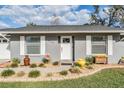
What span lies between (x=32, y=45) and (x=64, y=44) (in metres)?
2.27

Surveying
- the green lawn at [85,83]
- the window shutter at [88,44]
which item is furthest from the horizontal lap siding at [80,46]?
the green lawn at [85,83]

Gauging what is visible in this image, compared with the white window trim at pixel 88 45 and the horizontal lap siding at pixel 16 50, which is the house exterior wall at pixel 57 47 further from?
the white window trim at pixel 88 45

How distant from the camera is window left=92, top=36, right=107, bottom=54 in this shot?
71.4 ft

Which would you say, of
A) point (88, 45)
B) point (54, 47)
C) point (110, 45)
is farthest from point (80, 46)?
point (110, 45)

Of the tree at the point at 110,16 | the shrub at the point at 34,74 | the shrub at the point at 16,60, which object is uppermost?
the tree at the point at 110,16

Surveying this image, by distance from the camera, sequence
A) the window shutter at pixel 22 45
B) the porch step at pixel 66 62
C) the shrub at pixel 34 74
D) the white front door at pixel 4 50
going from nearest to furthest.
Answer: the shrub at pixel 34 74
the porch step at pixel 66 62
the window shutter at pixel 22 45
the white front door at pixel 4 50

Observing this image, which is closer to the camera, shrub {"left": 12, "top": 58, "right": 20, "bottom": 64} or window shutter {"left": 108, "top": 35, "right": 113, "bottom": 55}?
shrub {"left": 12, "top": 58, "right": 20, "bottom": 64}

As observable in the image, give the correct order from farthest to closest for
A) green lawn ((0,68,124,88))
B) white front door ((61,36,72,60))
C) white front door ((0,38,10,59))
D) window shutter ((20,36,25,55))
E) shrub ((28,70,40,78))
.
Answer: white front door ((0,38,10,59)) → white front door ((61,36,72,60)) → window shutter ((20,36,25,55)) → shrub ((28,70,40,78)) → green lawn ((0,68,124,88))

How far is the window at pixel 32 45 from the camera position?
22.0 m

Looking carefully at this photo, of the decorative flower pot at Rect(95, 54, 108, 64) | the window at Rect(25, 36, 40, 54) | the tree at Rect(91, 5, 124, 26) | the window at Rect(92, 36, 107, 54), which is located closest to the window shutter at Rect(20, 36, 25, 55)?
the window at Rect(25, 36, 40, 54)

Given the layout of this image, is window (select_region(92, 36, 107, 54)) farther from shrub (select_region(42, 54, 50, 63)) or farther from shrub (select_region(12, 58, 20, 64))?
shrub (select_region(12, 58, 20, 64))

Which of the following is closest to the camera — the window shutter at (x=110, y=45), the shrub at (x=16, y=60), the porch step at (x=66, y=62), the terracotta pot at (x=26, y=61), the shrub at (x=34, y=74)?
the shrub at (x=34, y=74)

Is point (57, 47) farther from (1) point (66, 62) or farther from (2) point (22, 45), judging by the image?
(2) point (22, 45)

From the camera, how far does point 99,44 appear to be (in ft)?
71.5
